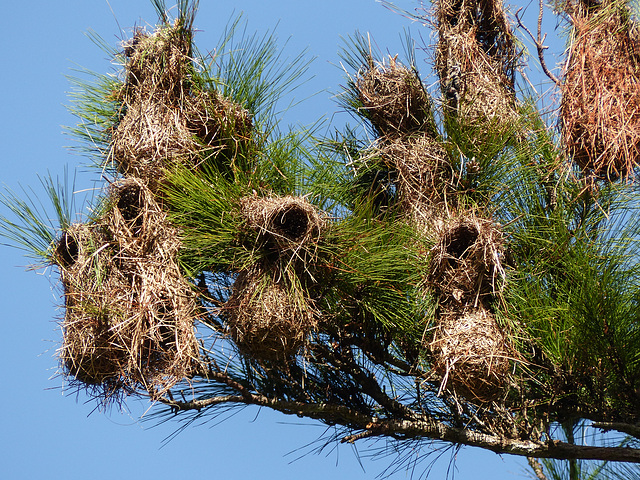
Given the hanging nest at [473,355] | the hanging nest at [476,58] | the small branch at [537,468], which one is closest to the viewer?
the hanging nest at [473,355]

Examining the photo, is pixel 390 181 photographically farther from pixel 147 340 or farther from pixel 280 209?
pixel 147 340

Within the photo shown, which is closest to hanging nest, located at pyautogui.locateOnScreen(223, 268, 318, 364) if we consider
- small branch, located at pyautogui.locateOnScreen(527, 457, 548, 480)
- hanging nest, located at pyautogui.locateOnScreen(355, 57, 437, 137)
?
hanging nest, located at pyautogui.locateOnScreen(355, 57, 437, 137)

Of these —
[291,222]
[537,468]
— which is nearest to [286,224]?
[291,222]

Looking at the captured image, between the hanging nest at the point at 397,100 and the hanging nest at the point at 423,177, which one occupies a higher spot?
the hanging nest at the point at 397,100

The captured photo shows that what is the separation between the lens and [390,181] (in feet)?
8.04

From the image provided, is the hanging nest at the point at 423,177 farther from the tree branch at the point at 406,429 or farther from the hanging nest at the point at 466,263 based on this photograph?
the tree branch at the point at 406,429

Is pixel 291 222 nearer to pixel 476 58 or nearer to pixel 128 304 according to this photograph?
pixel 128 304

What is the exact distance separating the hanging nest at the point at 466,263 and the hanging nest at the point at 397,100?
517mm

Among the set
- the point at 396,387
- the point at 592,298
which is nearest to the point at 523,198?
the point at 592,298

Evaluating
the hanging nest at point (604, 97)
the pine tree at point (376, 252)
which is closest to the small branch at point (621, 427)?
the pine tree at point (376, 252)

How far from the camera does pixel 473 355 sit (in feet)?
6.28

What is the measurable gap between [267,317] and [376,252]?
1.05 feet

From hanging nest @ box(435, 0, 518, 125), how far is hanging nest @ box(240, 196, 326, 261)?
68cm

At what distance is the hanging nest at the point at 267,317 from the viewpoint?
192cm
